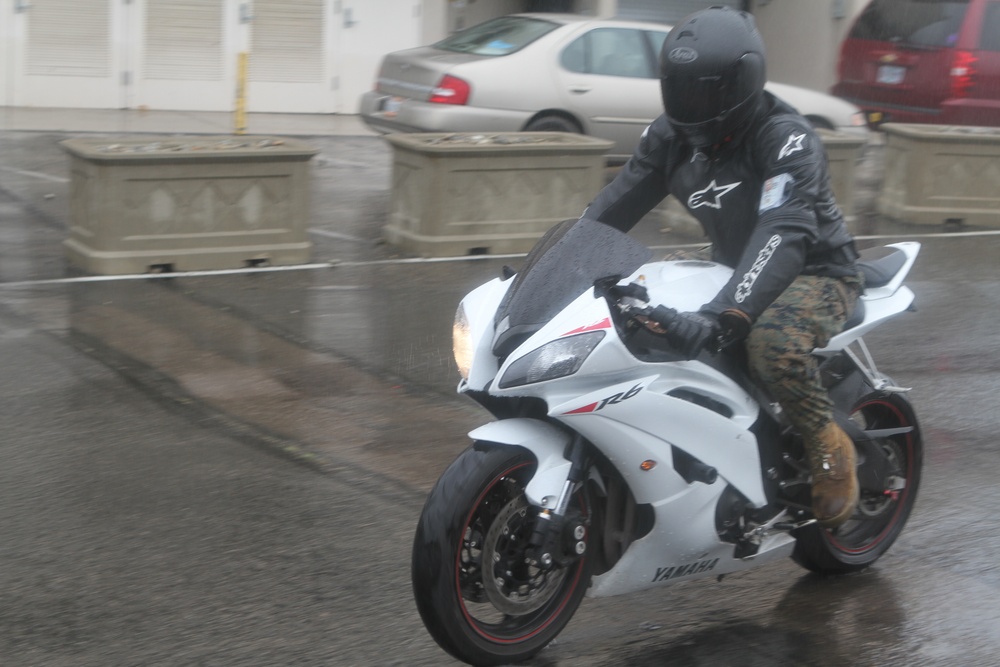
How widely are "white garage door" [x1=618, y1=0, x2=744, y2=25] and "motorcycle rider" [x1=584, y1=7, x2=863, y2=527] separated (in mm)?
18031

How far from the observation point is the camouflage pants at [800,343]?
4.04 meters

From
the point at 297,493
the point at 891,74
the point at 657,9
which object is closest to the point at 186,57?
the point at 657,9

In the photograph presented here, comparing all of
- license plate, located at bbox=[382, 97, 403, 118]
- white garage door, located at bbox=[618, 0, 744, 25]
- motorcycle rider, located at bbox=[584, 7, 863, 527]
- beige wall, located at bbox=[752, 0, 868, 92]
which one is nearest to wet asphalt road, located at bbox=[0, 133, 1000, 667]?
motorcycle rider, located at bbox=[584, 7, 863, 527]

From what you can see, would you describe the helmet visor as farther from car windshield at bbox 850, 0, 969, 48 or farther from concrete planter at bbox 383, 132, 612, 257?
car windshield at bbox 850, 0, 969, 48

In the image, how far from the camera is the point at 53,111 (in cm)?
1850

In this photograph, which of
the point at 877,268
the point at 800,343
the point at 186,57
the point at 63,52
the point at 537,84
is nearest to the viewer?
the point at 800,343

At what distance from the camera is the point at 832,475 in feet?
14.1

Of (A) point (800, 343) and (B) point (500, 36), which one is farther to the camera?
(B) point (500, 36)

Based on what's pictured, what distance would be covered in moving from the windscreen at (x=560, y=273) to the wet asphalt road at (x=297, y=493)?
1033mm

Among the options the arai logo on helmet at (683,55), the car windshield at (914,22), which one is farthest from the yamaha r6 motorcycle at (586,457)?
the car windshield at (914,22)

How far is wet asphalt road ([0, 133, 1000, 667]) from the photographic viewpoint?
13.6 feet

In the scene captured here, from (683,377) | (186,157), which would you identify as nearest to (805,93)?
(186,157)

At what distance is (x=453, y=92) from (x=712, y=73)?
31.1ft

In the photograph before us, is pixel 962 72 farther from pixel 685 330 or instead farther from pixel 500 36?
pixel 685 330
